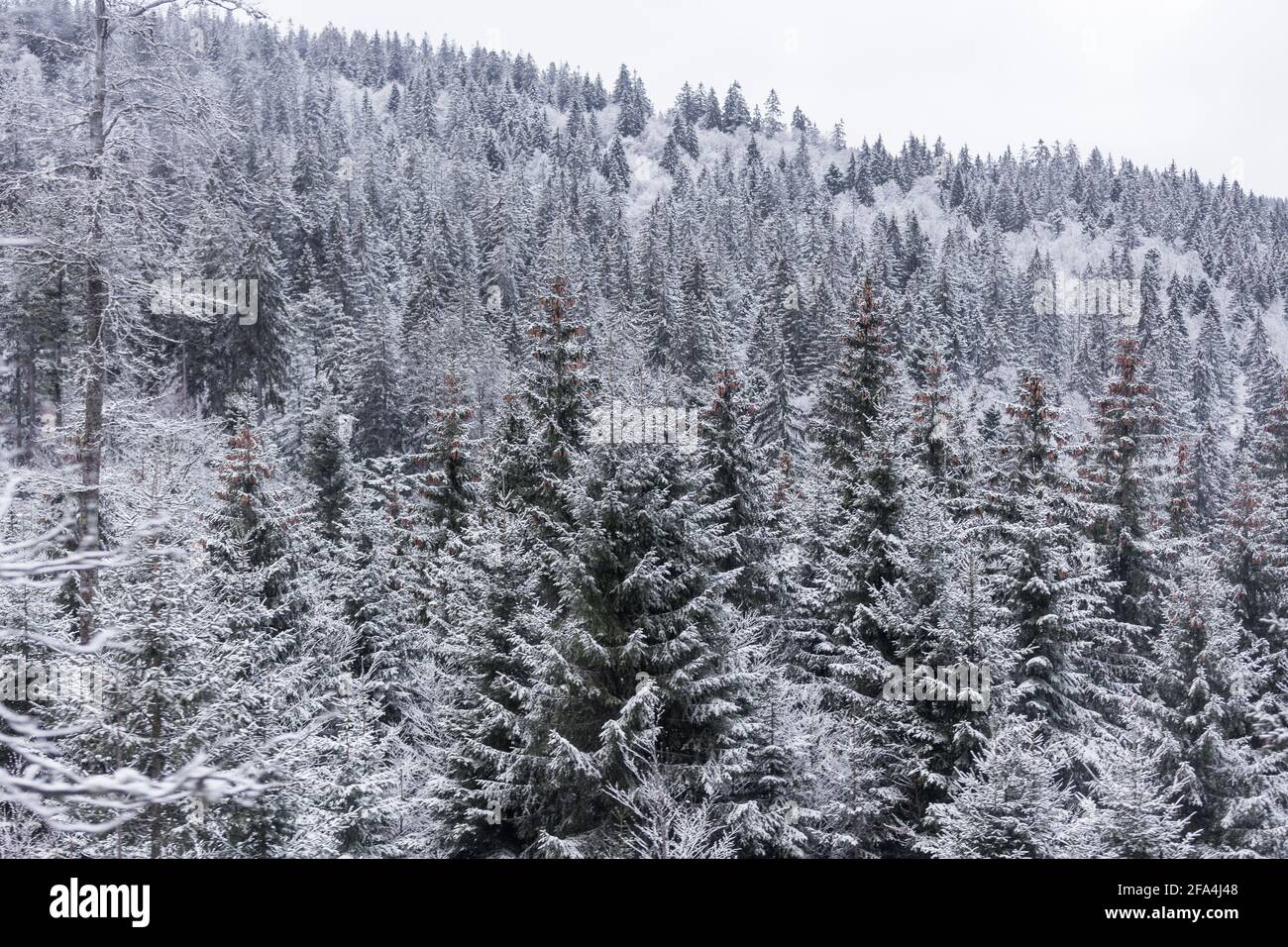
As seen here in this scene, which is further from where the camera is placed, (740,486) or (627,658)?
(740,486)

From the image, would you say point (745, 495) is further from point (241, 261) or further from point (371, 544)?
point (241, 261)

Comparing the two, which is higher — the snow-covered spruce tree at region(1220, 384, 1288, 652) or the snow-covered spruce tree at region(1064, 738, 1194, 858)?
the snow-covered spruce tree at region(1220, 384, 1288, 652)

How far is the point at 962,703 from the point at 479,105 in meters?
191

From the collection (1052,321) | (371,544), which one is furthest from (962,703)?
(1052,321)

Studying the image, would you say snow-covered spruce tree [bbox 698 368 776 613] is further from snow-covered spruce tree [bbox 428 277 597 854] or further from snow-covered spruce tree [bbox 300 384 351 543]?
snow-covered spruce tree [bbox 300 384 351 543]

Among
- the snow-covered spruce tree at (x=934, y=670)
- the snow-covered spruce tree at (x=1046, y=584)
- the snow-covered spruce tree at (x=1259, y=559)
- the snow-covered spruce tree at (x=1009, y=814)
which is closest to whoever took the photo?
the snow-covered spruce tree at (x=1009, y=814)

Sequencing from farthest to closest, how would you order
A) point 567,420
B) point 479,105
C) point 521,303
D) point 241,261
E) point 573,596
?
1. point 479,105
2. point 521,303
3. point 241,261
4. point 567,420
5. point 573,596

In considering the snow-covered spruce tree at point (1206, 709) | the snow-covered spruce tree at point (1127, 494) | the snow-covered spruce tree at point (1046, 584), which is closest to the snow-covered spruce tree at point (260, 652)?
the snow-covered spruce tree at point (1046, 584)

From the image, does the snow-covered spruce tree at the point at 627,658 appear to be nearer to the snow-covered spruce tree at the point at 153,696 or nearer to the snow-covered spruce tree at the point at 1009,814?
the snow-covered spruce tree at the point at 1009,814

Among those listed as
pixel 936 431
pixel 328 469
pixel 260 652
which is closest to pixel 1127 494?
pixel 936 431

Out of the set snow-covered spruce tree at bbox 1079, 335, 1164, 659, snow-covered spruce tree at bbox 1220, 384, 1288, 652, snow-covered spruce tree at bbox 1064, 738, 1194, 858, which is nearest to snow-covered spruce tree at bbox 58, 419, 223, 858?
snow-covered spruce tree at bbox 1064, 738, 1194, 858

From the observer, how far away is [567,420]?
18.4 metres

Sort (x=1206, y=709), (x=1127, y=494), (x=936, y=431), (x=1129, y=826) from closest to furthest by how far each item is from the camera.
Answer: (x=1129, y=826), (x=1206, y=709), (x=936, y=431), (x=1127, y=494)

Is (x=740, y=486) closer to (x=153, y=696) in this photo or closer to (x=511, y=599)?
(x=511, y=599)
